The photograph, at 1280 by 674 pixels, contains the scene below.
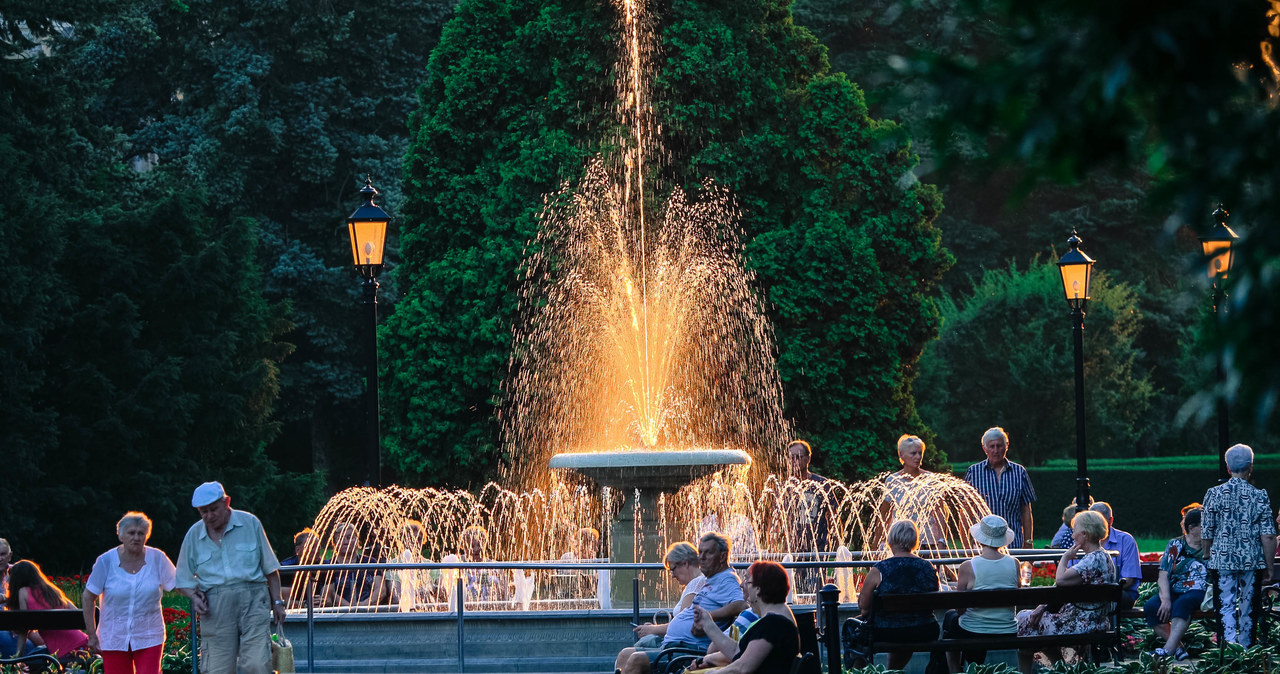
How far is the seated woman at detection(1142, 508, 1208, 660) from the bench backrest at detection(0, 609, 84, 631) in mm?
7109

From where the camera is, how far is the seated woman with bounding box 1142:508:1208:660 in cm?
1097

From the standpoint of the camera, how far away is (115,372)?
2762cm

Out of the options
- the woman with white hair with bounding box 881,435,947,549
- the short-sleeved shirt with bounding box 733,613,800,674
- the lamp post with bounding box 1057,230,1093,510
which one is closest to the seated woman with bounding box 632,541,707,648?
the short-sleeved shirt with bounding box 733,613,800,674

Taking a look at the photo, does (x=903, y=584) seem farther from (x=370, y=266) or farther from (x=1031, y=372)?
(x=1031, y=372)

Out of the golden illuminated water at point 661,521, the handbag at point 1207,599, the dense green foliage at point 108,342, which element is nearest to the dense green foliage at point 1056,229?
the dense green foliage at point 108,342

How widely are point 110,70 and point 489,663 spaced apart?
27.4 m

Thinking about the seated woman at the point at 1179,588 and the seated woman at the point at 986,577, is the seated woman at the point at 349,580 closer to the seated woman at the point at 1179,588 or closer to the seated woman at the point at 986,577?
the seated woman at the point at 986,577

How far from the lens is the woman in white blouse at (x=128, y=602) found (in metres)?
9.36

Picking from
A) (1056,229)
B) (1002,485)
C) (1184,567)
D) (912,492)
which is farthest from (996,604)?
(1056,229)

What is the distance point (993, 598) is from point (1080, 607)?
79 centimetres

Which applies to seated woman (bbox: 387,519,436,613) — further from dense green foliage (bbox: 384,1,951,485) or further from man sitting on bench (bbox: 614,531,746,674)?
dense green foliage (bbox: 384,1,951,485)

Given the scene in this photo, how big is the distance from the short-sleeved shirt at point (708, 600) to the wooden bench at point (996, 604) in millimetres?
864

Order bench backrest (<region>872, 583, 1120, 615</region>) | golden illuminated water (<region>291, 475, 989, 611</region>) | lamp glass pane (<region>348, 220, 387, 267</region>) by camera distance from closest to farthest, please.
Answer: bench backrest (<region>872, 583, 1120, 615</region>), golden illuminated water (<region>291, 475, 989, 611</region>), lamp glass pane (<region>348, 220, 387, 267</region>)

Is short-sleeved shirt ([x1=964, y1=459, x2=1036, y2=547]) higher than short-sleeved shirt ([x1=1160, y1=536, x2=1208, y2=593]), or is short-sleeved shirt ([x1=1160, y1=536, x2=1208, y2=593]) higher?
short-sleeved shirt ([x1=964, y1=459, x2=1036, y2=547])
